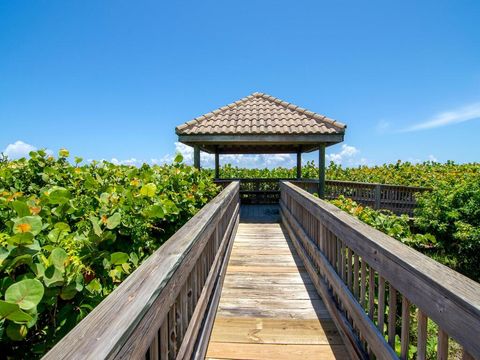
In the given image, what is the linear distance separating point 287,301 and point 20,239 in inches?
113

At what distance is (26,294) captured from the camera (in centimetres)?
86

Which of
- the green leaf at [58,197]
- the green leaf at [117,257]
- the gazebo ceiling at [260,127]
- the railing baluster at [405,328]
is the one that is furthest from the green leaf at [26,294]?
the gazebo ceiling at [260,127]

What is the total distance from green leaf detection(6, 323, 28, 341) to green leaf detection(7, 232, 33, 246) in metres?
0.29

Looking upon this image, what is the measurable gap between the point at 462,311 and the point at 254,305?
249 cm

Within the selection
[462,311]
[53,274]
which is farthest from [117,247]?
[462,311]

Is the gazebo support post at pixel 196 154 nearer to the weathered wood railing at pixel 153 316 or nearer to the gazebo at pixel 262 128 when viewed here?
the gazebo at pixel 262 128

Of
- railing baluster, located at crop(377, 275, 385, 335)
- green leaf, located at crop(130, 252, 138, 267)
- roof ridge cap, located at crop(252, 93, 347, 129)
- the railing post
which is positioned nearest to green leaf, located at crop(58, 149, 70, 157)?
green leaf, located at crop(130, 252, 138, 267)

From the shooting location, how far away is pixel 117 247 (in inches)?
69.0

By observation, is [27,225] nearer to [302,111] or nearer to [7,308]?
[7,308]

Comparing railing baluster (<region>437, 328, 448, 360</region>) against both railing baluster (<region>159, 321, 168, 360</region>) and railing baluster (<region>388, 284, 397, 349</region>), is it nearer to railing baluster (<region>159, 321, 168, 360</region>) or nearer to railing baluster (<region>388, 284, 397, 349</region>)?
railing baluster (<region>388, 284, 397, 349</region>)

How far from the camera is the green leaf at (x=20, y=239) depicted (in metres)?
1.00

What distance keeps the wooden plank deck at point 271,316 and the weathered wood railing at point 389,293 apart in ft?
0.65

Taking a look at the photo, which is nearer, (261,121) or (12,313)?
(12,313)

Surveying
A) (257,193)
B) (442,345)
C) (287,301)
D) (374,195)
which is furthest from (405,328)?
(374,195)
